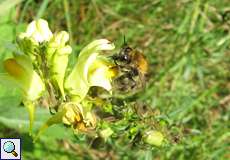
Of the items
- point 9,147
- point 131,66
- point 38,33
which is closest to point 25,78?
point 38,33

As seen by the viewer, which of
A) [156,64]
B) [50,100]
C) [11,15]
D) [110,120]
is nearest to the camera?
[50,100]

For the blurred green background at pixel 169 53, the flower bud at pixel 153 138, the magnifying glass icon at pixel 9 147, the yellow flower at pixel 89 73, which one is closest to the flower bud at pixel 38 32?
the yellow flower at pixel 89 73

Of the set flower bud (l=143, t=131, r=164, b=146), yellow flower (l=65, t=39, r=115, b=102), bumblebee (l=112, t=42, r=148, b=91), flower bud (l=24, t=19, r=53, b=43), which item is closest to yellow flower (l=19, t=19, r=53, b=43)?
flower bud (l=24, t=19, r=53, b=43)

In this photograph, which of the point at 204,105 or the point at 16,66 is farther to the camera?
the point at 204,105

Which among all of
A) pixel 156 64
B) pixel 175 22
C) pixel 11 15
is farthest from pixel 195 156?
pixel 11 15

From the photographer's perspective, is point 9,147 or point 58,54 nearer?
point 58,54

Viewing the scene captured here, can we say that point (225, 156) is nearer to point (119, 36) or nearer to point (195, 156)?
point (195, 156)

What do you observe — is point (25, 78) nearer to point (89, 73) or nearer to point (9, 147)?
point (89, 73)
